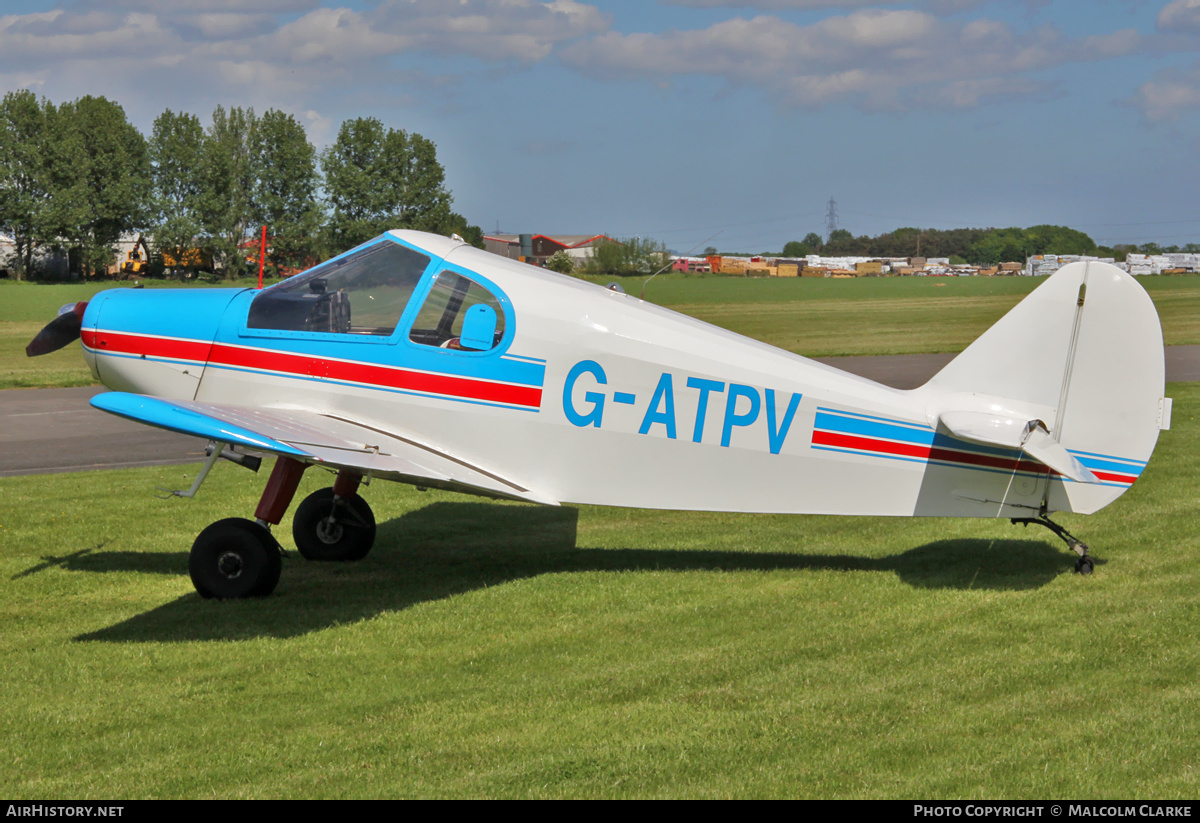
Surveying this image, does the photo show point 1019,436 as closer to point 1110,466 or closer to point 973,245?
point 1110,466

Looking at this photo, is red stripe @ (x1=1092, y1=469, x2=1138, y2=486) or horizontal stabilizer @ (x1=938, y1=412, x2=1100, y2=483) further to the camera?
red stripe @ (x1=1092, y1=469, x2=1138, y2=486)

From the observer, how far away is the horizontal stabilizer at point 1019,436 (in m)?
6.44

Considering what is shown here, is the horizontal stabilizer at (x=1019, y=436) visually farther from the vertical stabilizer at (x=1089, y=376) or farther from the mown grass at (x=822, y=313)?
the mown grass at (x=822, y=313)

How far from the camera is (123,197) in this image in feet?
279

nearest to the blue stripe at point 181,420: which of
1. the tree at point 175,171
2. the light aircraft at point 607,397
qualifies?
the light aircraft at point 607,397

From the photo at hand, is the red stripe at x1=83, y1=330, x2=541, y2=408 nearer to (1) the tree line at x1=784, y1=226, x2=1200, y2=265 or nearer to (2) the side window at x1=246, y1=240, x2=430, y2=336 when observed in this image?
(2) the side window at x1=246, y1=240, x2=430, y2=336

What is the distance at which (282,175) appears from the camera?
83438mm

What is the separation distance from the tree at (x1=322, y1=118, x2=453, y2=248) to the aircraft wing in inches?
2983

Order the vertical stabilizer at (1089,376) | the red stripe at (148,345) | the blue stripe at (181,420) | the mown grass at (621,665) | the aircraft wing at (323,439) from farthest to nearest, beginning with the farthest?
the red stripe at (148,345) < the vertical stabilizer at (1089,376) < the aircraft wing at (323,439) < the blue stripe at (181,420) < the mown grass at (621,665)

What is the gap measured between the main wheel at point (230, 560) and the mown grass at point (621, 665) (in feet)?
0.48

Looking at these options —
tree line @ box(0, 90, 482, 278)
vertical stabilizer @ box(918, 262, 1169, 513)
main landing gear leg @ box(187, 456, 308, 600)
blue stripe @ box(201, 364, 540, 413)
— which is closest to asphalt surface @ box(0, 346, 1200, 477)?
blue stripe @ box(201, 364, 540, 413)

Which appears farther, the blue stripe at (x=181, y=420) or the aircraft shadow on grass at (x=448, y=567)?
the aircraft shadow on grass at (x=448, y=567)

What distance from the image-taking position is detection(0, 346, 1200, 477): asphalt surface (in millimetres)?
12938

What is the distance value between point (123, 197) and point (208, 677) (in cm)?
8986
